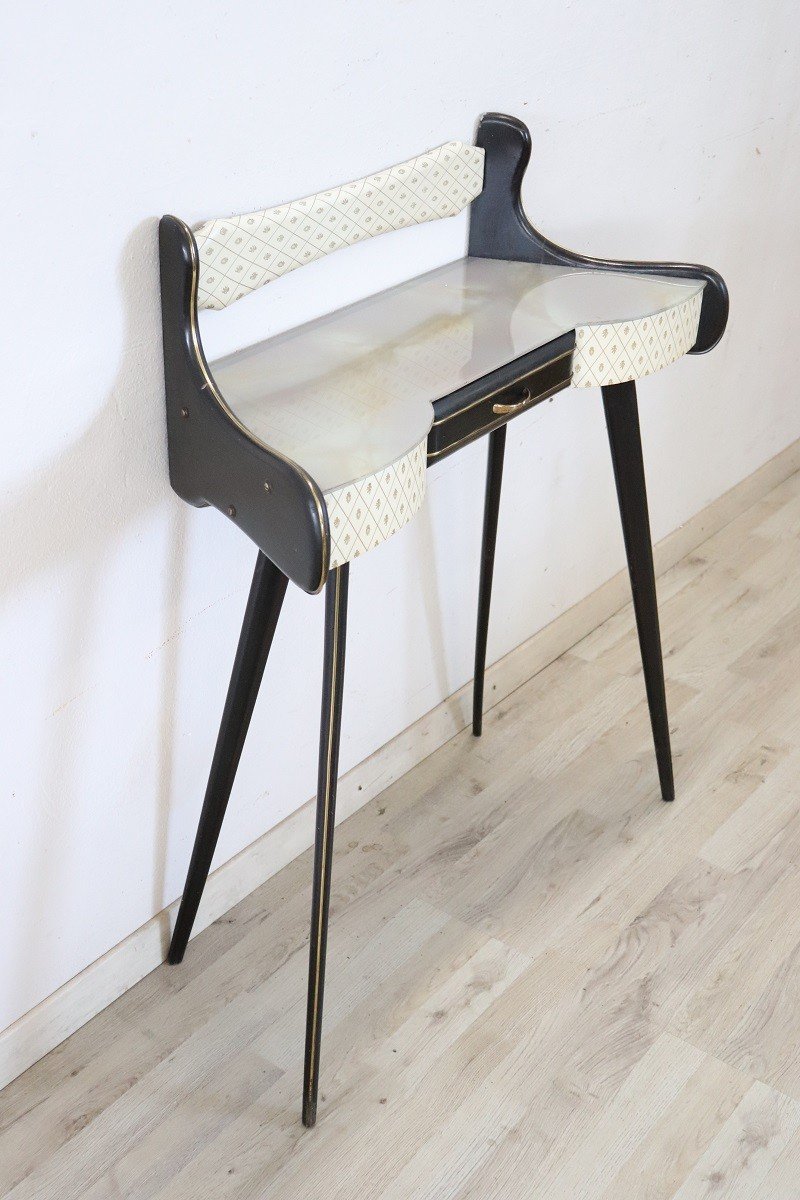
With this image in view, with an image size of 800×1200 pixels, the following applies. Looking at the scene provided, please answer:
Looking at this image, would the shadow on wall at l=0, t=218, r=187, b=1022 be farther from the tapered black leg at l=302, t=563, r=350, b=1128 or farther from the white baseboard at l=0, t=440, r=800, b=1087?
the tapered black leg at l=302, t=563, r=350, b=1128

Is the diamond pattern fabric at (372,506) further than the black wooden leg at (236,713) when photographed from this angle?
No

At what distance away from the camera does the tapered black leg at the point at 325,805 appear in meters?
1.08

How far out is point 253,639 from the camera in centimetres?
129

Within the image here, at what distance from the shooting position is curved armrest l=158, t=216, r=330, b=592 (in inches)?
38.3

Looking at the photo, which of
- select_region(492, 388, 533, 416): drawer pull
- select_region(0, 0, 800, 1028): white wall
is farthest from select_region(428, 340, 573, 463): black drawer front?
select_region(0, 0, 800, 1028): white wall

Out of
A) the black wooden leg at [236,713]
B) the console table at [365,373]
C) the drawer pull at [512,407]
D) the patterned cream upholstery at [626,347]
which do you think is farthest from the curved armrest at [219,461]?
the patterned cream upholstery at [626,347]

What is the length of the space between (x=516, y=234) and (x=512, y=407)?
41 cm

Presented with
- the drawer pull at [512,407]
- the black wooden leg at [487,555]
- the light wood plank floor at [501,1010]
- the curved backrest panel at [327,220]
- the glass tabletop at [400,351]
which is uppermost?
the curved backrest panel at [327,220]

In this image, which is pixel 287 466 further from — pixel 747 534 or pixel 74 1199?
pixel 747 534

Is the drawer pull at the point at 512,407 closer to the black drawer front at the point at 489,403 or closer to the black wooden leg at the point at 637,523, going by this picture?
the black drawer front at the point at 489,403

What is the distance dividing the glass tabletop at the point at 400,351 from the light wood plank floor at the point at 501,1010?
2.49 feet

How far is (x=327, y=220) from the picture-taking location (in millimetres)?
1267

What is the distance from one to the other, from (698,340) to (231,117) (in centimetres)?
65

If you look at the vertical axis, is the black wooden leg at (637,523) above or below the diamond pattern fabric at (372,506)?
below
